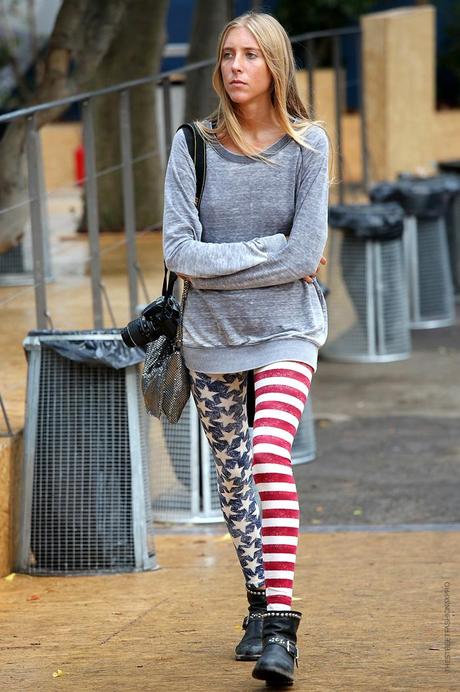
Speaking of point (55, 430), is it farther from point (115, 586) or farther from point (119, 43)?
point (119, 43)

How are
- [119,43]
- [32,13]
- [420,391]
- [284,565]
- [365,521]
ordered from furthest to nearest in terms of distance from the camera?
→ [32,13], [119,43], [420,391], [365,521], [284,565]

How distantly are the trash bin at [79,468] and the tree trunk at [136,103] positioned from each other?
282 inches

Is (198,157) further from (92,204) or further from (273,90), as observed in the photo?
(92,204)

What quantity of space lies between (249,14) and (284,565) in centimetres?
155

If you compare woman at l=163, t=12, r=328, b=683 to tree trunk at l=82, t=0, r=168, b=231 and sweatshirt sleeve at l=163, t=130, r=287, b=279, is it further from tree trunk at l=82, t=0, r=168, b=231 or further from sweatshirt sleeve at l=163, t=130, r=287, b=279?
tree trunk at l=82, t=0, r=168, b=231

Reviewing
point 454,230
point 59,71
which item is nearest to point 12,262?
point 59,71

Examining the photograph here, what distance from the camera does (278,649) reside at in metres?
3.77

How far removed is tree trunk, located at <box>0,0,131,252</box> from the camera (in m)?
8.73

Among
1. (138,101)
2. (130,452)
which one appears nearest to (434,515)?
(130,452)

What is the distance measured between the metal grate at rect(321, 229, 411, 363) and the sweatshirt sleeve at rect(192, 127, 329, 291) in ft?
22.7

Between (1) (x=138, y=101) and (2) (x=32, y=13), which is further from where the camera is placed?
(2) (x=32, y=13)

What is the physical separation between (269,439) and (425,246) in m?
8.66

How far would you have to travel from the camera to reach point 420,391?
9.77m

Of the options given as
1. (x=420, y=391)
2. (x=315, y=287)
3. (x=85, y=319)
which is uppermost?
(x=315, y=287)
